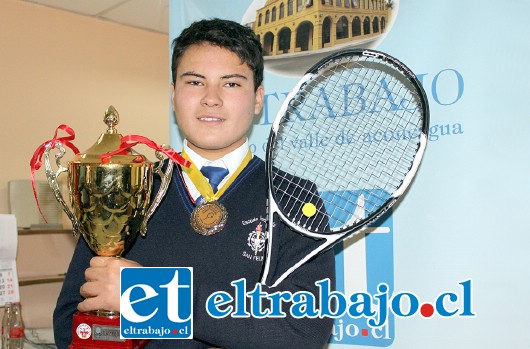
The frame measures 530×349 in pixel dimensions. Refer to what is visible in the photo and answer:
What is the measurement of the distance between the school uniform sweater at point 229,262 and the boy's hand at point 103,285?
9cm

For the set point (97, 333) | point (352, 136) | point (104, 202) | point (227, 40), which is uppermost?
point (227, 40)

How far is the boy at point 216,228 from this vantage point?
0.89 m

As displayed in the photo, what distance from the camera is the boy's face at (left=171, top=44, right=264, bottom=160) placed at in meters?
1.03

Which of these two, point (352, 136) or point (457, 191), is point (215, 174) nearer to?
point (352, 136)

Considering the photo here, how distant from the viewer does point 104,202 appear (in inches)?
36.9

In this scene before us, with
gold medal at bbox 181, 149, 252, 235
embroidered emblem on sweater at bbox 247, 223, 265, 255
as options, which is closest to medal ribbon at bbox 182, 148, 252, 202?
gold medal at bbox 181, 149, 252, 235

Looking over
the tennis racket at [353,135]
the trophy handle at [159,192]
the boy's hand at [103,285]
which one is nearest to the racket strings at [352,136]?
the tennis racket at [353,135]

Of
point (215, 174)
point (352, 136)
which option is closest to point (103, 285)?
point (215, 174)

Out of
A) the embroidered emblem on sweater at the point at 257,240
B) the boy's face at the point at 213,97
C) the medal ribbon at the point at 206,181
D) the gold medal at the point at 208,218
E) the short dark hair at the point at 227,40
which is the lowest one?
the embroidered emblem on sweater at the point at 257,240

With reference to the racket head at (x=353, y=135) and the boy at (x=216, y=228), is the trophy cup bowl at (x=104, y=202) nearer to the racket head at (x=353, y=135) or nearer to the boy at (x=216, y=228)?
the boy at (x=216, y=228)

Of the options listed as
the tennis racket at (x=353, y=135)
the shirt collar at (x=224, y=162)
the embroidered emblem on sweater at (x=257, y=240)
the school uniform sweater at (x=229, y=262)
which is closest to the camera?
the school uniform sweater at (x=229, y=262)

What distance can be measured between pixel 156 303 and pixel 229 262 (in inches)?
6.5

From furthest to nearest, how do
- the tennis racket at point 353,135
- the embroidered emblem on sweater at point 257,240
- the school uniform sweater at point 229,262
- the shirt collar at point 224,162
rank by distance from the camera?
1. the tennis racket at point 353,135
2. the shirt collar at point 224,162
3. the embroidered emblem on sweater at point 257,240
4. the school uniform sweater at point 229,262

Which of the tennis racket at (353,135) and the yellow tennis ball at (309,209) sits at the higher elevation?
the tennis racket at (353,135)
